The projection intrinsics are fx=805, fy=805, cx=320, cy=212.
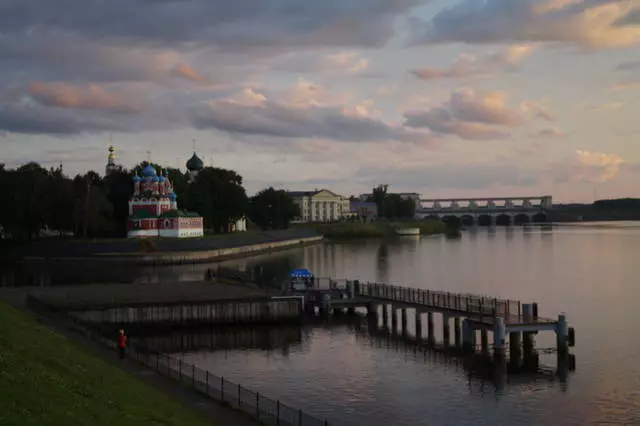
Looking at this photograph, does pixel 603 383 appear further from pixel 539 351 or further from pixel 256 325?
pixel 256 325

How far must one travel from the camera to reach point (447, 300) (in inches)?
2039

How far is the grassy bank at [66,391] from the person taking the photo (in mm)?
18344

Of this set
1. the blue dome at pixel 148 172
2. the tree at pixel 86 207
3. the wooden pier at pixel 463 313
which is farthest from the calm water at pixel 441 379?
the blue dome at pixel 148 172

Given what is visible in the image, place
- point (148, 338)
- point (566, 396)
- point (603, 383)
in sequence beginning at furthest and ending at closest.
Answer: point (148, 338) < point (603, 383) < point (566, 396)

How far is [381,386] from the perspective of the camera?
125 ft

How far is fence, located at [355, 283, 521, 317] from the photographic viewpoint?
47.2m

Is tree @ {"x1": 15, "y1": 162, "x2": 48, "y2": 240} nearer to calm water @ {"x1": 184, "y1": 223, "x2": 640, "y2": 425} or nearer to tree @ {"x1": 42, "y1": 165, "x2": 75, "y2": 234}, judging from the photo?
tree @ {"x1": 42, "y1": 165, "x2": 75, "y2": 234}

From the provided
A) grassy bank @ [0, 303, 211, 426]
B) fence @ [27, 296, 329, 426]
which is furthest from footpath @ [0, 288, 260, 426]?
grassy bank @ [0, 303, 211, 426]

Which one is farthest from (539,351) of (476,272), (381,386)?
(476,272)

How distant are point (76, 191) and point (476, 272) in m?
65.7

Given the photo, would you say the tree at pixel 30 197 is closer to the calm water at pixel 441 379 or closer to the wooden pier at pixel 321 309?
the wooden pier at pixel 321 309

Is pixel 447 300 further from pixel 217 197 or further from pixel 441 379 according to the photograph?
pixel 217 197

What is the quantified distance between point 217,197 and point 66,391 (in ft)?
449

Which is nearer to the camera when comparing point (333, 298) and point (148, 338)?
point (148, 338)
